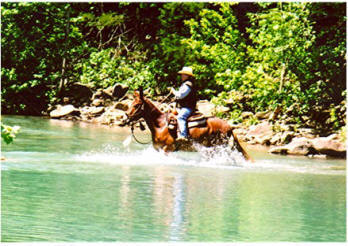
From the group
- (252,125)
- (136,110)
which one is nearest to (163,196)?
(136,110)

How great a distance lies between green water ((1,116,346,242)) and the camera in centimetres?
989

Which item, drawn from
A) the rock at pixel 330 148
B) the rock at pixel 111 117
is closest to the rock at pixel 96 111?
the rock at pixel 111 117

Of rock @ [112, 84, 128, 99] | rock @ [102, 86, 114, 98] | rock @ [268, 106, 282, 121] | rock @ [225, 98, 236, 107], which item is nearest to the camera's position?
rock @ [268, 106, 282, 121]

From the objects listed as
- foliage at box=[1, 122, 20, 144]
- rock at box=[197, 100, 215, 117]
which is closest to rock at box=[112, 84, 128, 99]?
rock at box=[197, 100, 215, 117]

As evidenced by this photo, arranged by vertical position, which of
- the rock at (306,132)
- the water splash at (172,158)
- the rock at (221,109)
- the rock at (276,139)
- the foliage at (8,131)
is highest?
the rock at (221,109)

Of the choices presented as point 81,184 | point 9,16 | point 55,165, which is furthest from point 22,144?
point 9,16

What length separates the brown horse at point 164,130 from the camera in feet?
57.5

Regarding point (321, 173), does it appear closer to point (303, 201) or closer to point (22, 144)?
point (303, 201)

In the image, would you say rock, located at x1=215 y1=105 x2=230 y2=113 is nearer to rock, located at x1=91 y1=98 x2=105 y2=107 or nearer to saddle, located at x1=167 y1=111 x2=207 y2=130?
rock, located at x1=91 y1=98 x2=105 y2=107

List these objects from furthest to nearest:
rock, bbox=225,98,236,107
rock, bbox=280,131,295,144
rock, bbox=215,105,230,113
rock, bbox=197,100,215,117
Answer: rock, bbox=197,100,215,117
rock, bbox=215,105,230,113
rock, bbox=225,98,236,107
rock, bbox=280,131,295,144

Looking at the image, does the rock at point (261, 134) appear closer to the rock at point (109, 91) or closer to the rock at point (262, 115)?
the rock at point (262, 115)

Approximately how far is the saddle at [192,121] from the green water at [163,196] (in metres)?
0.60

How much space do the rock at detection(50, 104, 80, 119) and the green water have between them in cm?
1291

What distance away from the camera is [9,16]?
116ft
